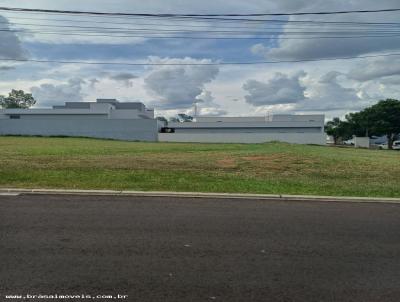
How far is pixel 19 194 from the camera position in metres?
10.0

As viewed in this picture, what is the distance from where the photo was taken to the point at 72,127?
64.5 metres

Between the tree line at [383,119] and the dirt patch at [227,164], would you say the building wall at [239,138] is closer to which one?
the tree line at [383,119]

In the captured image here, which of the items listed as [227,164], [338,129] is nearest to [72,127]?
[227,164]

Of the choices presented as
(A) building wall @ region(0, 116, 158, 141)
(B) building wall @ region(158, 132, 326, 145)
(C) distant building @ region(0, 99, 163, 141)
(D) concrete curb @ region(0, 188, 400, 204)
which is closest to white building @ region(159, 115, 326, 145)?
(B) building wall @ region(158, 132, 326, 145)

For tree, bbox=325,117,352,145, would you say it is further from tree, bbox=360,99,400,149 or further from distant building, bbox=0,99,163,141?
distant building, bbox=0,99,163,141

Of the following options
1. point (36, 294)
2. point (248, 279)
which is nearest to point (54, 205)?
point (36, 294)

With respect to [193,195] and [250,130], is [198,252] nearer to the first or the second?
[193,195]

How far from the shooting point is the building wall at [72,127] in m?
64.2

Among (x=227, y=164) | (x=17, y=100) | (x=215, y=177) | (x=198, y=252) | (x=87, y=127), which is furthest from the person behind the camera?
(x=17, y=100)

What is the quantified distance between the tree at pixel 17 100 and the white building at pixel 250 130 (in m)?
62.8

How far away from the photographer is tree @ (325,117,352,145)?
3777 inches

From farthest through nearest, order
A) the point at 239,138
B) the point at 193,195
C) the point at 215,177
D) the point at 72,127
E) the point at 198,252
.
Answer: the point at 239,138 < the point at 72,127 < the point at 215,177 < the point at 193,195 < the point at 198,252

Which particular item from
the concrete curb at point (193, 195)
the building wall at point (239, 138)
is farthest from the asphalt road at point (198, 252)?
the building wall at point (239, 138)

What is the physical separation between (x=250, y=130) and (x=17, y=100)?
8412 centimetres
